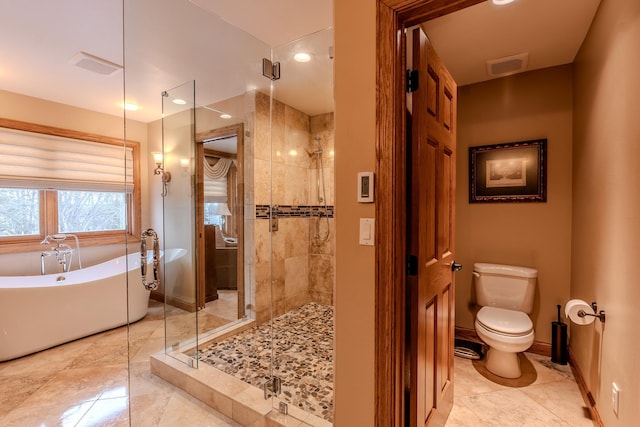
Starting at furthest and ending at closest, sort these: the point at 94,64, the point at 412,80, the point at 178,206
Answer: the point at 178,206 → the point at 94,64 → the point at 412,80

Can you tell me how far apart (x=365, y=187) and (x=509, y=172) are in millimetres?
2162

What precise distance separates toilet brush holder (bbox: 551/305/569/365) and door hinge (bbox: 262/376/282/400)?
2.30m

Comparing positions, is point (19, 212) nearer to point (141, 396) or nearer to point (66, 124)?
point (66, 124)

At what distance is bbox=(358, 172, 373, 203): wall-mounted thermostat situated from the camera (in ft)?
3.91

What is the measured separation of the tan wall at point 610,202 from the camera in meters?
1.32

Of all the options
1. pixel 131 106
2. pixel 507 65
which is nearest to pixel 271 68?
pixel 507 65

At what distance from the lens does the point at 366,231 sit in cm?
121

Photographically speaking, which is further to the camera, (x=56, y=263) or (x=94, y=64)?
(x=56, y=263)

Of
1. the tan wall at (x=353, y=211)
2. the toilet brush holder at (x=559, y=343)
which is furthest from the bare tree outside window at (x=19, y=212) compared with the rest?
the toilet brush holder at (x=559, y=343)

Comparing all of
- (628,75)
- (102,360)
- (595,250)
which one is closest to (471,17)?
(628,75)

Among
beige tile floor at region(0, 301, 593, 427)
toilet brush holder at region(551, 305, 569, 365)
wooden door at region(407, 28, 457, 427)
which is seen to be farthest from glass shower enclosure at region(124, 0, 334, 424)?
toilet brush holder at region(551, 305, 569, 365)

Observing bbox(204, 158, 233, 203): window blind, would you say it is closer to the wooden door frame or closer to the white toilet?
the wooden door frame

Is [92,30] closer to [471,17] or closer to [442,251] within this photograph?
[471,17]

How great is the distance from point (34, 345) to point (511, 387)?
3.99 metres
